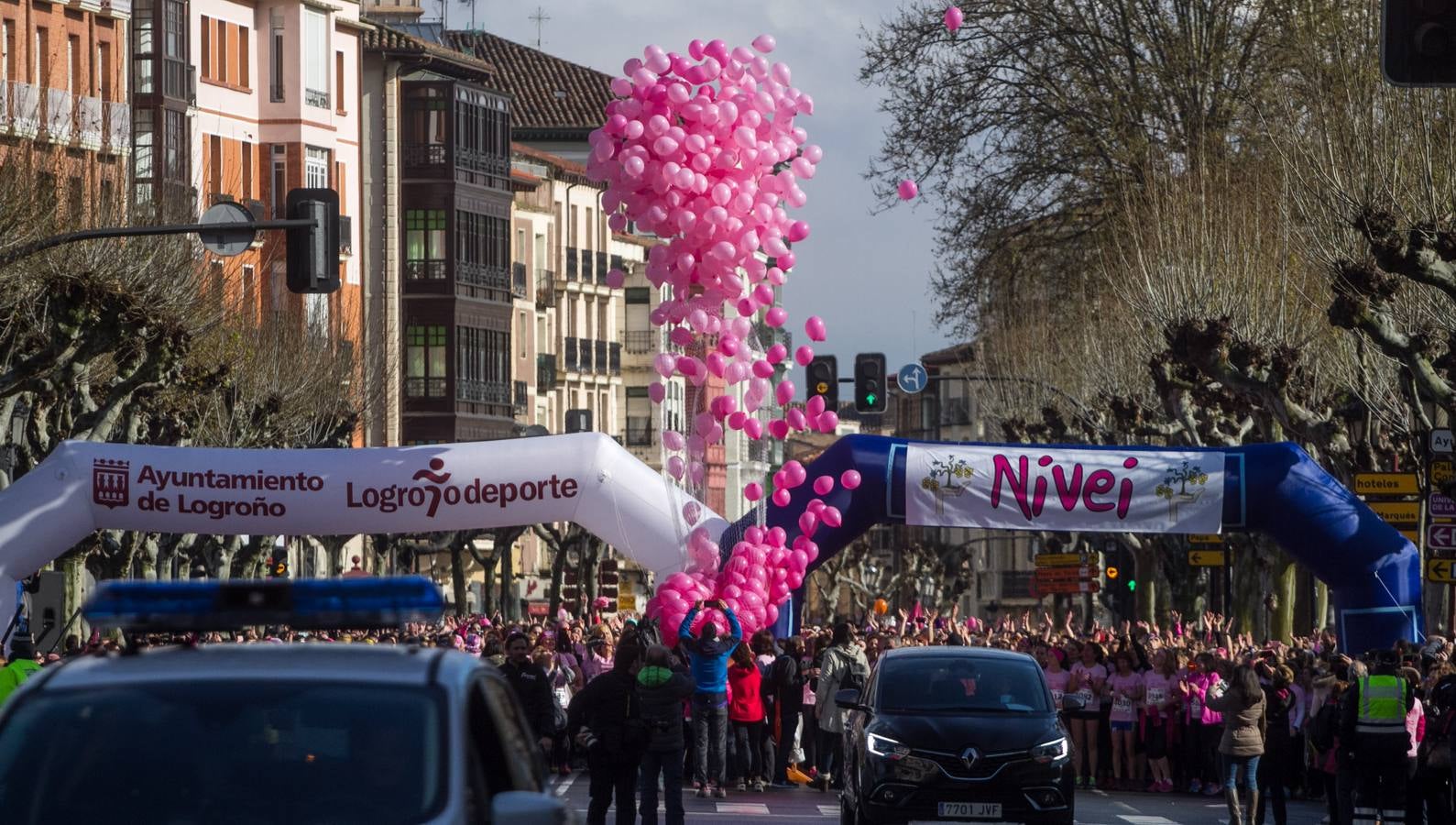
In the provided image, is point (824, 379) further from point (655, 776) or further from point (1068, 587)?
point (1068, 587)

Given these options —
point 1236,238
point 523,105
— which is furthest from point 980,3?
point 523,105

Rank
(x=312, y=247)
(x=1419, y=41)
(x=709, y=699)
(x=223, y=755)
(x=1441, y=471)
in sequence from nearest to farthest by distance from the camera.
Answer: (x=223, y=755) < (x=1419, y=41) < (x=312, y=247) < (x=709, y=699) < (x=1441, y=471)

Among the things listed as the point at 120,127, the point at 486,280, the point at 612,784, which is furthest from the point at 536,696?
the point at 486,280

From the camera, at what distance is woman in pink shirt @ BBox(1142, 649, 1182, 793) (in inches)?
1171

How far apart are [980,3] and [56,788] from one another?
42155 millimetres

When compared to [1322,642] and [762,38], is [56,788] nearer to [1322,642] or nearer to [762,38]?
[762,38]

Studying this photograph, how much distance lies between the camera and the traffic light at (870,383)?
36.9m

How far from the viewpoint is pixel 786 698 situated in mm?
29641

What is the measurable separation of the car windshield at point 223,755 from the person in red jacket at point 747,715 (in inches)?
784

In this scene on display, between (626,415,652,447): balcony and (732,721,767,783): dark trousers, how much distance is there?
92.9 metres

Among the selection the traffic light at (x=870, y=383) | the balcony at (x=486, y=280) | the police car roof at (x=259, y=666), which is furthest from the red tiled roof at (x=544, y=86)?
the police car roof at (x=259, y=666)

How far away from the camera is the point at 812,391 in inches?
1346

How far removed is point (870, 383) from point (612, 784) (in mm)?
18115

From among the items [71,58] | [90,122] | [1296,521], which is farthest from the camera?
[71,58]
